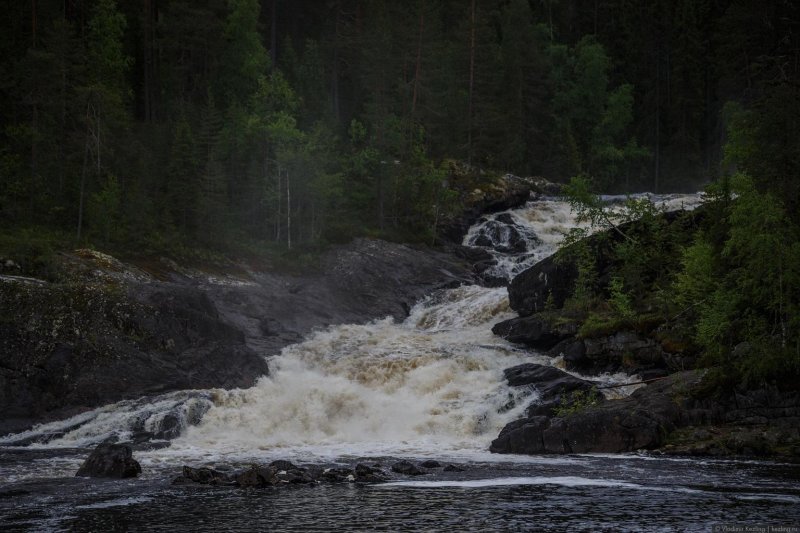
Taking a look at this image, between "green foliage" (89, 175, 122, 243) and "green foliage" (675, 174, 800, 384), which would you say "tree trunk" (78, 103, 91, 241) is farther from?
"green foliage" (675, 174, 800, 384)

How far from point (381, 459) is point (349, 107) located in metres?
54.8

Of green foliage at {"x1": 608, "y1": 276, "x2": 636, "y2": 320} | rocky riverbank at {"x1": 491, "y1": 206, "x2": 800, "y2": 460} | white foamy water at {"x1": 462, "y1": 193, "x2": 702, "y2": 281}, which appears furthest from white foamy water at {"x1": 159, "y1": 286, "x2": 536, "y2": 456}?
white foamy water at {"x1": 462, "y1": 193, "x2": 702, "y2": 281}

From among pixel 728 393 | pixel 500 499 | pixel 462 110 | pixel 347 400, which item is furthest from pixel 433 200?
pixel 500 499

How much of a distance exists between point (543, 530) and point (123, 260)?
98.1ft

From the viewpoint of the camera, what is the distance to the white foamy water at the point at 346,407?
28578mm

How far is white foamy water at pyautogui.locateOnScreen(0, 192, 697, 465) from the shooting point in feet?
93.8

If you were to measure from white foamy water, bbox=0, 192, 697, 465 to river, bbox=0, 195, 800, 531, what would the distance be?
0.23 ft

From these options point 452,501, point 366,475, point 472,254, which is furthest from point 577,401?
point 472,254

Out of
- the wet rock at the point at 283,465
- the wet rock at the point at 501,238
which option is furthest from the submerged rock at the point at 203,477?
the wet rock at the point at 501,238

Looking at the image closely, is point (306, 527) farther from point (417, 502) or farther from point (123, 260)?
point (123, 260)

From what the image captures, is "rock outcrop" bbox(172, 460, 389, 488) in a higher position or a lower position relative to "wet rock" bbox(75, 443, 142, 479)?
lower

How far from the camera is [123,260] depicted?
41.1m

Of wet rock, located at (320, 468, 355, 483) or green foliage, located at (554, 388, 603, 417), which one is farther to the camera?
green foliage, located at (554, 388, 603, 417)

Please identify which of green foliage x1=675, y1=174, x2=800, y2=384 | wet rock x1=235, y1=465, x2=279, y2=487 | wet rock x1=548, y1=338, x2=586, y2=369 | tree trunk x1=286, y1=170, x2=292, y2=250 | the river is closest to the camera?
the river
